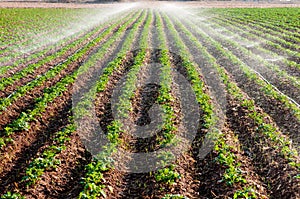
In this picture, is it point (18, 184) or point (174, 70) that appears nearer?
point (18, 184)

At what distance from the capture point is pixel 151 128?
1024cm

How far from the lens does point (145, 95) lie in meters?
13.1

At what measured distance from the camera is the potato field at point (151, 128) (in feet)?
24.1

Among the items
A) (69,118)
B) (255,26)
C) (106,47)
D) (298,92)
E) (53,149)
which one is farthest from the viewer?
(255,26)

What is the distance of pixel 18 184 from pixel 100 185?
194 centimetres

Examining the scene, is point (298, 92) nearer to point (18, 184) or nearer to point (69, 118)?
point (69, 118)

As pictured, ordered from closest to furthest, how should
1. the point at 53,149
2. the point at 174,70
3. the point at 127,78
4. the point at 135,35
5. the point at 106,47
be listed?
the point at 53,149
the point at 127,78
the point at 174,70
the point at 106,47
the point at 135,35

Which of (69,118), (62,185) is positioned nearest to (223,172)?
(62,185)

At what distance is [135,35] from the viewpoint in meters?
27.3

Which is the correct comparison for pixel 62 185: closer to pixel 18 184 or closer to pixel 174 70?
pixel 18 184

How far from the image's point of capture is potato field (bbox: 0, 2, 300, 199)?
736 centimetres

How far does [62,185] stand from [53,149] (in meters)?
1.42

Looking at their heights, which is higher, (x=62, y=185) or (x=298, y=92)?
(x=298, y=92)

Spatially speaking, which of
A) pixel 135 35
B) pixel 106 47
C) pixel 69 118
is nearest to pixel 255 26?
pixel 135 35
